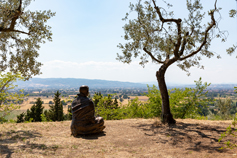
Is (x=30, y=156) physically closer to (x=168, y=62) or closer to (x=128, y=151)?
(x=128, y=151)

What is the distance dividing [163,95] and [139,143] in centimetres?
481

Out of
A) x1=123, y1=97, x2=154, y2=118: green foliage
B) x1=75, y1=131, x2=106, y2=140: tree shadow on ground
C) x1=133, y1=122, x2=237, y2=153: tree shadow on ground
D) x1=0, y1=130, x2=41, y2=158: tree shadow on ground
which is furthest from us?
x1=123, y1=97, x2=154, y2=118: green foliage

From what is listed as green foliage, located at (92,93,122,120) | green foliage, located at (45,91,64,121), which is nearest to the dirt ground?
green foliage, located at (92,93,122,120)

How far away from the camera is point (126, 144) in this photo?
827 cm

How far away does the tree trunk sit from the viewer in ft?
38.9

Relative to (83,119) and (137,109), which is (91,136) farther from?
(137,109)

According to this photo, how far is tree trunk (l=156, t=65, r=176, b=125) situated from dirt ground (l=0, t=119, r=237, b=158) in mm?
967

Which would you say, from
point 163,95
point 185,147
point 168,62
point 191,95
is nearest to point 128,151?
point 185,147

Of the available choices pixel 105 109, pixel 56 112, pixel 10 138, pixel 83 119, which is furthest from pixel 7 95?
pixel 56 112

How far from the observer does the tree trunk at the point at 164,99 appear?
38.9ft

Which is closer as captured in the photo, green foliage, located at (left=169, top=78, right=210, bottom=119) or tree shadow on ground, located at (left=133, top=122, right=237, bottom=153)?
tree shadow on ground, located at (left=133, top=122, right=237, bottom=153)

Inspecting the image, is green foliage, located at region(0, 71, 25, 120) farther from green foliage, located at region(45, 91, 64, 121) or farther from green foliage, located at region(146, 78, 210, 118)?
green foliage, located at region(45, 91, 64, 121)

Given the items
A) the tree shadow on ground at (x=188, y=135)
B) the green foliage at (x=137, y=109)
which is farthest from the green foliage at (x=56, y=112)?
the tree shadow on ground at (x=188, y=135)

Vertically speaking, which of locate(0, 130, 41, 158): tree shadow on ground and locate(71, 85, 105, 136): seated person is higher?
locate(71, 85, 105, 136): seated person
